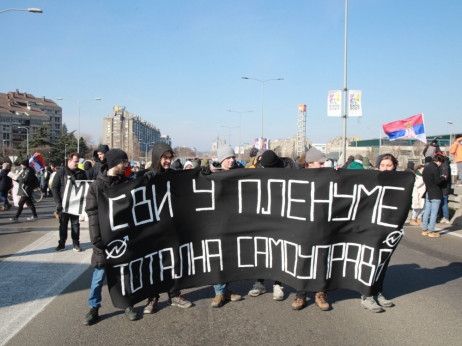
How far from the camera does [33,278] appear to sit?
5414mm

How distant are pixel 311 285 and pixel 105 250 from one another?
219 centimetres

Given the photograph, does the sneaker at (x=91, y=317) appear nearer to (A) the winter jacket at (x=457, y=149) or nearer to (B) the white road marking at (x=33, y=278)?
(B) the white road marking at (x=33, y=278)

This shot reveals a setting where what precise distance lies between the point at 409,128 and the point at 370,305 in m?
10.7

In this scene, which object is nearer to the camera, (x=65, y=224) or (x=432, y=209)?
(x=65, y=224)

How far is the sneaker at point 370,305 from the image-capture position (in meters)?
4.15

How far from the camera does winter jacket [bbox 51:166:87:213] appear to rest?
281 inches

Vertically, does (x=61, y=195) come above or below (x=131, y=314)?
above

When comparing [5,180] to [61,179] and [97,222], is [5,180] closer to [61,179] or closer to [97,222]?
[61,179]

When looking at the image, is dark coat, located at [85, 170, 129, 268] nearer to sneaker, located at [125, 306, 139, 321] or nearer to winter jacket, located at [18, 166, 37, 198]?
sneaker, located at [125, 306, 139, 321]

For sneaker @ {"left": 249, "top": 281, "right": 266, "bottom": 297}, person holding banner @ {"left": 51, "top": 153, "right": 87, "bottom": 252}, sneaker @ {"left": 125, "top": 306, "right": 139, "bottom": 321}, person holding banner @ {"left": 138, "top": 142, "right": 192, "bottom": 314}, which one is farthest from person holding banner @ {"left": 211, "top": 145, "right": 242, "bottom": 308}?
person holding banner @ {"left": 51, "top": 153, "right": 87, "bottom": 252}

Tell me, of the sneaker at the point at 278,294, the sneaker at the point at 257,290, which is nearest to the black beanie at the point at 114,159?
the sneaker at the point at 257,290

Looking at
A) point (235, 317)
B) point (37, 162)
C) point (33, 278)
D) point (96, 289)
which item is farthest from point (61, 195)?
point (37, 162)

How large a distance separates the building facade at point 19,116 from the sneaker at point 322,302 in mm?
94645

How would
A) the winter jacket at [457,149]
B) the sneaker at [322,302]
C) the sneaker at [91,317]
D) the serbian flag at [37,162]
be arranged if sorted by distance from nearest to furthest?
the sneaker at [91,317] < the sneaker at [322,302] < the winter jacket at [457,149] < the serbian flag at [37,162]
